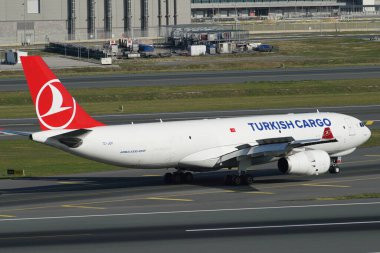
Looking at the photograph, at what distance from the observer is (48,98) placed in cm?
5538

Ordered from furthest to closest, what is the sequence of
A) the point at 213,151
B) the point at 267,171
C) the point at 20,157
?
the point at 20,157 < the point at 267,171 < the point at 213,151

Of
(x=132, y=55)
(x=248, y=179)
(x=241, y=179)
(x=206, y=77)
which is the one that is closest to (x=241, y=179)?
(x=241, y=179)

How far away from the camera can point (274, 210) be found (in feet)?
164

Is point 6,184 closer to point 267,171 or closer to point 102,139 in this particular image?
point 102,139

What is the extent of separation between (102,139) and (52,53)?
408 feet

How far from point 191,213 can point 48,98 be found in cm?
1165

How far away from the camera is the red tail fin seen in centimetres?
5500

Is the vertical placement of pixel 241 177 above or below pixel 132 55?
below

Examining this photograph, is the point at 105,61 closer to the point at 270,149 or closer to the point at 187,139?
the point at 187,139

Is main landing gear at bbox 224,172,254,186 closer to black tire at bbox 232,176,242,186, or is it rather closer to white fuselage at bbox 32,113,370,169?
black tire at bbox 232,176,242,186

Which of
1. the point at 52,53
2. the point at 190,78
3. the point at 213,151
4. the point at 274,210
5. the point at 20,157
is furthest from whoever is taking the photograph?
the point at 52,53

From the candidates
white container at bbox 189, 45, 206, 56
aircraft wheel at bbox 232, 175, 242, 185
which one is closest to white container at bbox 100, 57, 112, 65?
white container at bbox 189, 45, 206, 56

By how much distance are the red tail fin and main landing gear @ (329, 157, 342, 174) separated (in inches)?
707

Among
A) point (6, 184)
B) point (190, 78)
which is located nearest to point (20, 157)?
point (6, 184)
